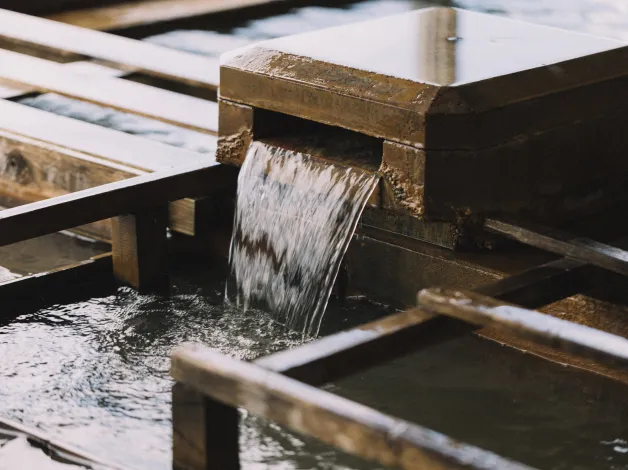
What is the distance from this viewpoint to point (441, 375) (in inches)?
139

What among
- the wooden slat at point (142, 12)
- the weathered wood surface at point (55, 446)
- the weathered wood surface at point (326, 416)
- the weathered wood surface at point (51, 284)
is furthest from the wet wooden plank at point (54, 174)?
the wooden slat at point (142, 12)

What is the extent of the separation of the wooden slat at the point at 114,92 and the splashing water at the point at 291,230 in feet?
2.75

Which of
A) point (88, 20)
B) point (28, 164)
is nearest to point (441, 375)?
point (28, 164)

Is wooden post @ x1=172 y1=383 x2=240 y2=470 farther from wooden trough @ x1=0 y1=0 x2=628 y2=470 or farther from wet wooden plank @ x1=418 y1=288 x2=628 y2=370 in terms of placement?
wet wooden plank @ x1=418 y1=288 x2=628 y2=370

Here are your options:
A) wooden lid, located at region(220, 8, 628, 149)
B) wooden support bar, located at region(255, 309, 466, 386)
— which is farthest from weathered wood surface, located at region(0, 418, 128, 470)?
wooden lid, located at region(220, 8, 628, 149)

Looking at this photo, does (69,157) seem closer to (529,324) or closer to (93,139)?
Answer: (93,139)

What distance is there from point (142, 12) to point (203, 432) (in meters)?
5.22

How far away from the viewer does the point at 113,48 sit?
5.88 meters

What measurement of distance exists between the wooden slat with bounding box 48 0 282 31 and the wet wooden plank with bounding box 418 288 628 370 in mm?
4502

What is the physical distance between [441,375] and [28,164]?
2.15 metres

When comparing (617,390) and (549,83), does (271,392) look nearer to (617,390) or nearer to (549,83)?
(617,390)

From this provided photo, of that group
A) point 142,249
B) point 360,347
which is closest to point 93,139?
point 142,249

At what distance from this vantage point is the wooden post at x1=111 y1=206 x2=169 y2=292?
4.09m

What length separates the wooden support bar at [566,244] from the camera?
3314 millimetres
